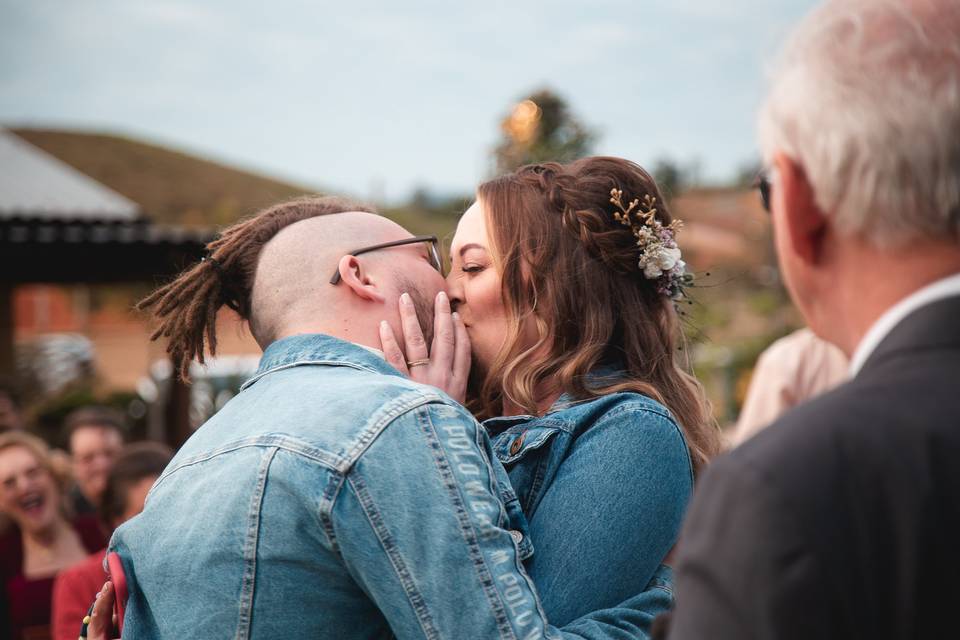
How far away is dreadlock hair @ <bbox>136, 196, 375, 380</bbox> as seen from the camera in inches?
92.4

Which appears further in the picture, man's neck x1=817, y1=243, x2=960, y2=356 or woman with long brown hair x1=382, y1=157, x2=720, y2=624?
woman with long brown hair x1=382, y1=157, x2=720, y2=624

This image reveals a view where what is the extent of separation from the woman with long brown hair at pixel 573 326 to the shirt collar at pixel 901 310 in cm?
98

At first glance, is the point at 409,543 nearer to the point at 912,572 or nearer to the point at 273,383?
the point at 273,383

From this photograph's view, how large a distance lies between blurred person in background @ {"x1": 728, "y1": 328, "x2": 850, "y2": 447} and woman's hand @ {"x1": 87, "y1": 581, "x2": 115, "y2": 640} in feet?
12.8

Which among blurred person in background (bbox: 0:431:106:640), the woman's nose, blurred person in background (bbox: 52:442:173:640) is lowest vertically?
blurred person in background (bbox: 0:431:106:640)

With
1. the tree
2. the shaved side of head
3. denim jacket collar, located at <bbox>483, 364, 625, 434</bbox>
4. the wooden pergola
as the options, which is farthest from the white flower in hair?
the wooden pergola

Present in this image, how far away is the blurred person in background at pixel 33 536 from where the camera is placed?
4.57m

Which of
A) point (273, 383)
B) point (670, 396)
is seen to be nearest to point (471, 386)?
point (670, 396)

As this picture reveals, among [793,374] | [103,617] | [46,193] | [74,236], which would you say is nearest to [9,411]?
[74,236]

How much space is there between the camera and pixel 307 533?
5.46 ft

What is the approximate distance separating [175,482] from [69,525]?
3.74 m

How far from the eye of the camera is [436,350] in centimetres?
233

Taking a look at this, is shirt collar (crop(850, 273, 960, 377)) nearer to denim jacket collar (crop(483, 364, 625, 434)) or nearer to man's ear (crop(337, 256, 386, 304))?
denim jacket collar (crop(483, 364, 625, 434))

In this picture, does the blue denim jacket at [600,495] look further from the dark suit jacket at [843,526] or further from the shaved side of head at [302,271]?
the dark suit jacket at [843,526]
